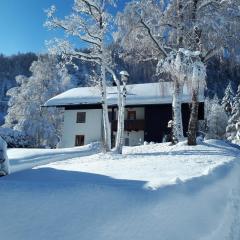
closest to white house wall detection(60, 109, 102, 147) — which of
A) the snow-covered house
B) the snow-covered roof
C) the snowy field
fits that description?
the snow-covered house

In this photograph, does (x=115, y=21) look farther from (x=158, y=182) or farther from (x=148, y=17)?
(x=158, y=182)

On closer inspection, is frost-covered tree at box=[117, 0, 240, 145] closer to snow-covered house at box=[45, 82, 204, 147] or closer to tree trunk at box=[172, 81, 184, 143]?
tree trunk at box=[172, 81, 184, 143]

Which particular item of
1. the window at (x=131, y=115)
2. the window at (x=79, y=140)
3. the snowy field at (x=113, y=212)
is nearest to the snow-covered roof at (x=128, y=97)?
the window at (x=131, y=115)

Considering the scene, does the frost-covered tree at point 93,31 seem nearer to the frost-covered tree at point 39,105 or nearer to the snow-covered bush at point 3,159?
the snow-covered bush at point 3,159

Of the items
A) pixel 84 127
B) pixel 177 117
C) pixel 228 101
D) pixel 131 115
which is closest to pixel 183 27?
pixel 177 117

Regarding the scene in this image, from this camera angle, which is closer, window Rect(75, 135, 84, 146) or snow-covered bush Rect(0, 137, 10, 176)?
snow-covered bush Rect(0, 137, 10, 176)

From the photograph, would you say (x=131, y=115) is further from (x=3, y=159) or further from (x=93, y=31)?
(x=3, y=159)

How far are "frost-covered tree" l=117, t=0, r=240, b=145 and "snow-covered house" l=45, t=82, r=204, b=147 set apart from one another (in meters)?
12.2

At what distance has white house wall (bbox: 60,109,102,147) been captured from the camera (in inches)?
1491

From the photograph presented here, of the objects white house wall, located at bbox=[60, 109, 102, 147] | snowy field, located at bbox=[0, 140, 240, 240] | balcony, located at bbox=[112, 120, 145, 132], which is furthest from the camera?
white house wall, located at bbox=[60, 109, 102, 147]

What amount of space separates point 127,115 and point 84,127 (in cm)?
403

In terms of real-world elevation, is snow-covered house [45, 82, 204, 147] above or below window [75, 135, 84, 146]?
above

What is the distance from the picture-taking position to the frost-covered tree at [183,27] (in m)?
20.6

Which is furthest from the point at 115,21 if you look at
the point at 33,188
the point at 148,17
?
the point at 33,188
